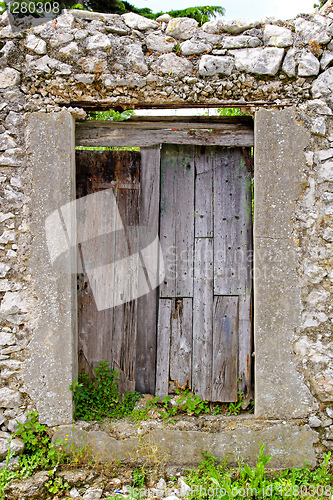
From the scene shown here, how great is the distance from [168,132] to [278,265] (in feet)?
4.51

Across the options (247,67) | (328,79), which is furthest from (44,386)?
(328,79)

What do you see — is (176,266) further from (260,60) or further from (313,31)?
(313,31)

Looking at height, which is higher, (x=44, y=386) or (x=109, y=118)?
(x=109, y=118)

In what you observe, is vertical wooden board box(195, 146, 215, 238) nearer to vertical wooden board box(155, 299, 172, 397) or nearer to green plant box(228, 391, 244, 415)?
vertical wooden board box(155, 299, 172, 397)

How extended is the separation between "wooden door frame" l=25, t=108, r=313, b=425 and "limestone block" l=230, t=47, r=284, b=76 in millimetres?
305

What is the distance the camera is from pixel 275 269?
8.14ft

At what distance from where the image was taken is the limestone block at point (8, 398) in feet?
7.97

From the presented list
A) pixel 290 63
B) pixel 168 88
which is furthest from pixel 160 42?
pixel 290 63

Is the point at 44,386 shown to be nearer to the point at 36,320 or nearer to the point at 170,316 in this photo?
the point at 36,320

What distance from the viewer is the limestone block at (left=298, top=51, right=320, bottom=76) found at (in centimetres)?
243

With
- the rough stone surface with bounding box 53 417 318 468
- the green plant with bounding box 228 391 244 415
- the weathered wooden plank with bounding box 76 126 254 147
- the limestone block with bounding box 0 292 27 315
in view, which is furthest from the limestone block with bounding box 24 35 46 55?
the green plant with bounding box 228 391 244 415

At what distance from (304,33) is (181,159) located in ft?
4.18

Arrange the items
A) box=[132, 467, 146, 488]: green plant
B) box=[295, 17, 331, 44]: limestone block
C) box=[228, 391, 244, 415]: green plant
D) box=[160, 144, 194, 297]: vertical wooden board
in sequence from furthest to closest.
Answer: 1. box=[160, 144, 194, 297]: vertical wooden board
2. box=[228, 391, 244, 415]: green plant
3. box=[295, 17, 331, 44]: limestone block
4. box=[132, 467, 146, 488]: green plant

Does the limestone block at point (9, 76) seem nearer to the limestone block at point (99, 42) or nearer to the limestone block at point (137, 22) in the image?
the limestone block at point (99, 42)
